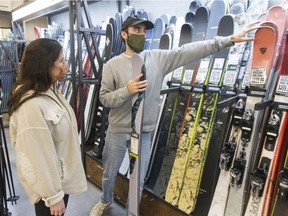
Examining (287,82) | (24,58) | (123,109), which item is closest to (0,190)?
(123,109)

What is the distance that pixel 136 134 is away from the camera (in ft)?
4.92

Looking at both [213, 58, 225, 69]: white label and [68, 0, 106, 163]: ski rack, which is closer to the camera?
[213, 58, 225, 69]: white label

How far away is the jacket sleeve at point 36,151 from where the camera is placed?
0.97 m

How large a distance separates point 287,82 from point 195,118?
66 centimetres

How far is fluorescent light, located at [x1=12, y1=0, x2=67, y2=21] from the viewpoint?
10.7ft

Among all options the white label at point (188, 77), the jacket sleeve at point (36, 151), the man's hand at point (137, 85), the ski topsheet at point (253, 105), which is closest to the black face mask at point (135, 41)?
the man's hand at point (137, 85)

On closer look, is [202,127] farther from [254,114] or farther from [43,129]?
[43,129]

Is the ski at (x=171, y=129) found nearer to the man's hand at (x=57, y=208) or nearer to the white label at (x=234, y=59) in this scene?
the white label at (x=234, y=59)

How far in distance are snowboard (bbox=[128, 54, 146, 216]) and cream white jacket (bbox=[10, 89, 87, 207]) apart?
1.46 ft

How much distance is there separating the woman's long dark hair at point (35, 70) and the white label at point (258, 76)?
1052mm

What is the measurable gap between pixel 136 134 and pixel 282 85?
865mm

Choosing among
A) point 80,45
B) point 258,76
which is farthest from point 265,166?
point 80,45

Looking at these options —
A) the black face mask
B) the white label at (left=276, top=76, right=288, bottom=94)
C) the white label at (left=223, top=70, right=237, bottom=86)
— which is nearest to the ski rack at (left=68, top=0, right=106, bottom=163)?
the black face mask

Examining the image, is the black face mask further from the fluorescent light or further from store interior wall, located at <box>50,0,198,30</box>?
the fluorescent light
